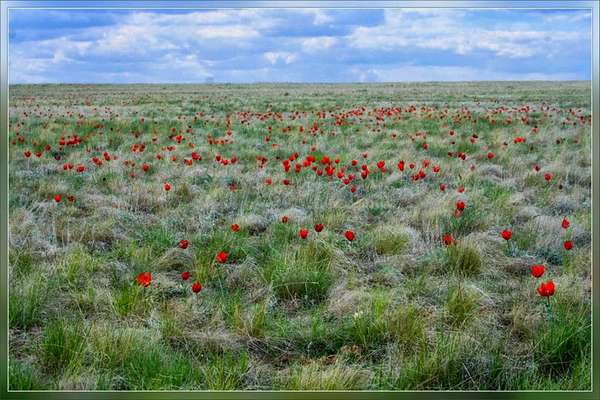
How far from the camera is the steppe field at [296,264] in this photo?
313cm

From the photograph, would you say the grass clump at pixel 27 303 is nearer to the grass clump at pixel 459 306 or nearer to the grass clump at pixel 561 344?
the grass clump at pixel 459 306

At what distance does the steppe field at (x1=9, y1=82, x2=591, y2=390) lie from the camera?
313 cm

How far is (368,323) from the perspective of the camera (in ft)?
11.0

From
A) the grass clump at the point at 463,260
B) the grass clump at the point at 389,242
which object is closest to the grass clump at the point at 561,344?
the grass clump at the point at 463,260

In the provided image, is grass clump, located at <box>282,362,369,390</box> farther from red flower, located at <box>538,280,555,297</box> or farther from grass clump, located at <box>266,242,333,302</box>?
red flower, located at <box>538,280,555,297</box>

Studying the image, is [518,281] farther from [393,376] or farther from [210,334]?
[210,334]

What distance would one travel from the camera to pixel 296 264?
397cm

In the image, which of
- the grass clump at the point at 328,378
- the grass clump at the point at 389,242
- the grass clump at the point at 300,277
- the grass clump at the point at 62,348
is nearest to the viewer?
the grass clump at the point at 328,378

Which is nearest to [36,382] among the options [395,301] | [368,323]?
[368,323]

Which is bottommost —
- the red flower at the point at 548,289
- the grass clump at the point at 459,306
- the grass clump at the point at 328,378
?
the grass clump at the point at 328,378

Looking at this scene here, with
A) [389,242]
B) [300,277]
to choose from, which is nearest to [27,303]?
[300,277]

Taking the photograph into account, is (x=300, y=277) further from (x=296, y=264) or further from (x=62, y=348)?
(x=62, y=348)

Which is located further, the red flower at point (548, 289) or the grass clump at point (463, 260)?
the grass clump at point (463, 260)

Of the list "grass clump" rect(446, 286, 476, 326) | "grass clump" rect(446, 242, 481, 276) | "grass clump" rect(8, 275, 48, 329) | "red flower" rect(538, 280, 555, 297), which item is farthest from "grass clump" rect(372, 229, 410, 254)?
"grass clump" rect(8, 275, 48, 329)
